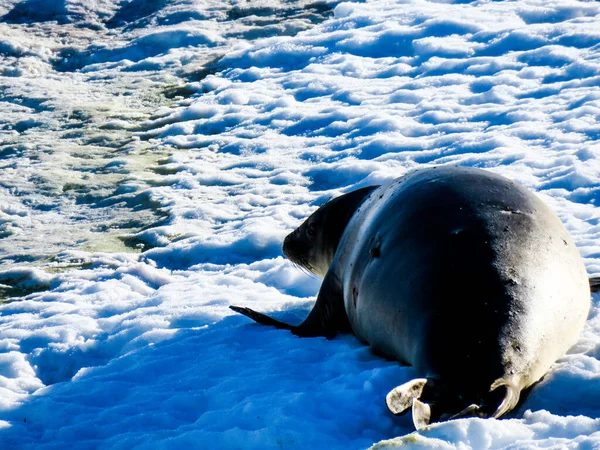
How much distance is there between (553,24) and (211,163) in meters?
4.27

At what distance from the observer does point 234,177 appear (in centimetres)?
761

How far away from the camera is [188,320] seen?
4.66 meters

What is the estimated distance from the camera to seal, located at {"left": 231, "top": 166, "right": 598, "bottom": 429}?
9.64 ft

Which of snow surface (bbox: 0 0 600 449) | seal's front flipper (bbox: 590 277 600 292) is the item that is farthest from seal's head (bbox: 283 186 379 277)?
seal's front flipper (bbox: 590 277 600 292)

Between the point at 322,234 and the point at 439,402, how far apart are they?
2549 mm

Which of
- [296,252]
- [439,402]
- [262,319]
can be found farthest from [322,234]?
[439,402]

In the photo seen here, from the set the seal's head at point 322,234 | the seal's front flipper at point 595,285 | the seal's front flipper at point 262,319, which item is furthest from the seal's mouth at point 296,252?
the seal's front flipper at point 595,285

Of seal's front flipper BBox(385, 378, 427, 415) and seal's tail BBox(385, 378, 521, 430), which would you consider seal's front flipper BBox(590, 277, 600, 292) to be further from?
seal's front flipper BBox(385, 378, 427, 415)

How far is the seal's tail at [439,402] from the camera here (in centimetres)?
277

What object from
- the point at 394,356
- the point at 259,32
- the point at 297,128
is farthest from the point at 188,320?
the point at 259,32

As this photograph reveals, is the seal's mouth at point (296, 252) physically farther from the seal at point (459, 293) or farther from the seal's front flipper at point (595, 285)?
the seal's front flipper at point (595, 285)

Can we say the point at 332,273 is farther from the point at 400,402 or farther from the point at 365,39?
the point at 365,39

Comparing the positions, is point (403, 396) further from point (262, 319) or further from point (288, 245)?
point (288, 245)

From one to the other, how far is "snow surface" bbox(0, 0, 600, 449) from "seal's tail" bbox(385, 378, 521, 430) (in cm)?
9
